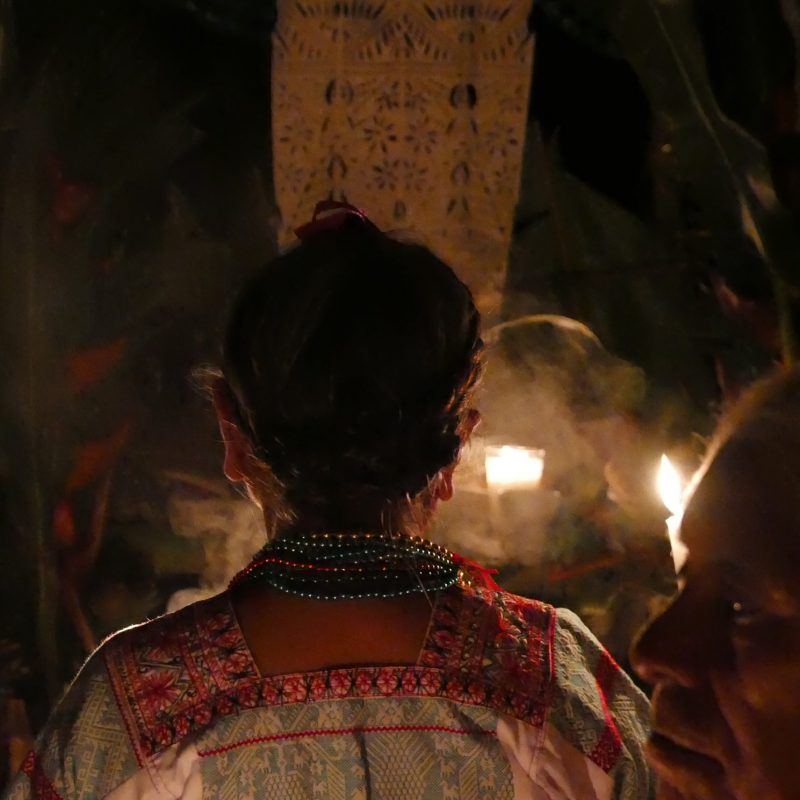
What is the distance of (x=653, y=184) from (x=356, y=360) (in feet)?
2.70

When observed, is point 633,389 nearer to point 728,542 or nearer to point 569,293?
point 569,293

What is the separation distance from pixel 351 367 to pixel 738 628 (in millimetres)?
432

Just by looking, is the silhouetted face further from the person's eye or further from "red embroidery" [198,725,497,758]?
"red embroidery" [198,725,497,758]

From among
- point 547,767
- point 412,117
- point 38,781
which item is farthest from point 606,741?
point 412,117

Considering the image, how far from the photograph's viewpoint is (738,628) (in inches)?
21.0

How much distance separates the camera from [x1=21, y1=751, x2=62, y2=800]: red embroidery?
0.91 meters

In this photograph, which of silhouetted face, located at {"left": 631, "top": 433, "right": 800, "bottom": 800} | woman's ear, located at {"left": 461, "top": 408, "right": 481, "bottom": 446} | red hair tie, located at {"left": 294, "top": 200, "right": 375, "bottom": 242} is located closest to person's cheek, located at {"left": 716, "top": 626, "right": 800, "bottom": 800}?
silhouetted face, located at {"left": 631, "top": 433, "right": 800, "bottom": 800}

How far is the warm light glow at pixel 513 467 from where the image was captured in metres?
1.54

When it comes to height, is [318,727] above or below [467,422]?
below

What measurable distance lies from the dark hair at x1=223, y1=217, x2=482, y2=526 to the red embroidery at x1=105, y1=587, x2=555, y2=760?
5.4 inches

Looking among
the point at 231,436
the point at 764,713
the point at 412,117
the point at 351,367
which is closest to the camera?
the point at 764,713

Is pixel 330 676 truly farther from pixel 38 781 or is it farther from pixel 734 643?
pixel 734 643

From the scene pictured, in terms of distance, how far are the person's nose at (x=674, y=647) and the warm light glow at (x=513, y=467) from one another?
38.0 inches

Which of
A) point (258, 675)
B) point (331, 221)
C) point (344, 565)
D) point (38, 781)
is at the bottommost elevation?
point (38, 781)
